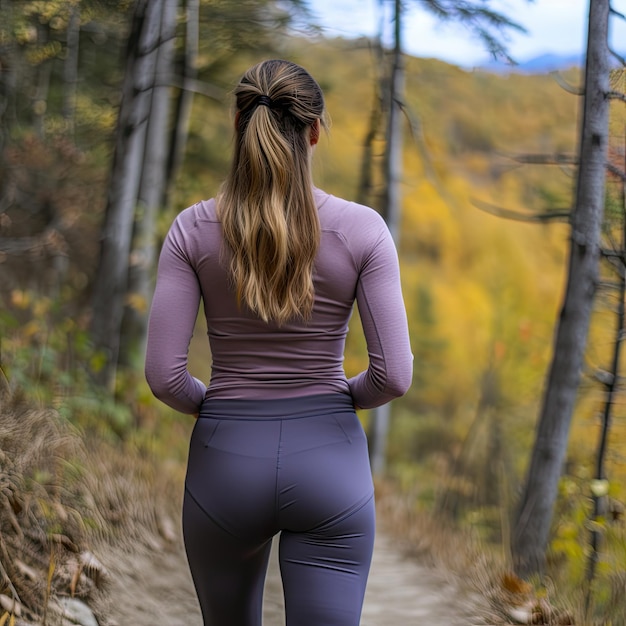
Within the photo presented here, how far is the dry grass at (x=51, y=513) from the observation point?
265cm

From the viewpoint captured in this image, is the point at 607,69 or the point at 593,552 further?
the point at 593,552

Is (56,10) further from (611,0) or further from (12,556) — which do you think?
(12,556)

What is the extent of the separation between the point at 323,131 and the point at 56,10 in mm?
3950

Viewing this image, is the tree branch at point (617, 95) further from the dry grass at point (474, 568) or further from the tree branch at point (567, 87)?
the dry grass at point (474, 568)

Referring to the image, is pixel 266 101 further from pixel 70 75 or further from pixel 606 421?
pixel 70 75

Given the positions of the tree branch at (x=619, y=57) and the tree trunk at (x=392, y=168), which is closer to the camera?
the tree branch at (x=619, y=57)

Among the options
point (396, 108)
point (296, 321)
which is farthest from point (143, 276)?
point (296, 321)

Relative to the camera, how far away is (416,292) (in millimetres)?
22641

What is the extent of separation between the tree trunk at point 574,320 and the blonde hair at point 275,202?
101 inches

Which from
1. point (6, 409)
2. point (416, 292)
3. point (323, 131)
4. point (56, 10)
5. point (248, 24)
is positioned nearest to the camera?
point (323, 131)

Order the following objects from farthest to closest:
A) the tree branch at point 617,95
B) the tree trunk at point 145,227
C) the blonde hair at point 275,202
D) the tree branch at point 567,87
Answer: the tree trunk at point 145,227 < the tree branch at point 567,87 < the tree branch at point 617,95 < the blonde hair at point 275,202

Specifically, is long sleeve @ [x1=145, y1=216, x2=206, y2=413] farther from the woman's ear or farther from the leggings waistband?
the woman's ear

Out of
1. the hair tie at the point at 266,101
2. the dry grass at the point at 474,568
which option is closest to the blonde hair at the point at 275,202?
the hair tie at the point at 266,101

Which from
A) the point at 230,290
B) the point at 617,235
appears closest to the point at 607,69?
the point at 617,235
